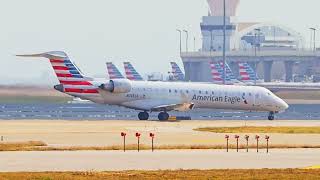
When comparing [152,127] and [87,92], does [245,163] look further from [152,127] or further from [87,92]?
[87,92]

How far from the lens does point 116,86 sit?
10988 centimetres

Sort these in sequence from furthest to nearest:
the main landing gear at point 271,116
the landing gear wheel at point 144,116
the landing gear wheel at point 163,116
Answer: the main landing gear at point 271,116
the landing gear wheel at point 144,116
the landing gear wheel at point 163,116

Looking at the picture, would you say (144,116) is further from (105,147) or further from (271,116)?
(105,147)

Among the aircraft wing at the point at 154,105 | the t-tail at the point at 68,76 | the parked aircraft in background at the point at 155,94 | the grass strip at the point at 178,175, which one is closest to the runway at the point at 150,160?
the grass strip at the point at 178,175

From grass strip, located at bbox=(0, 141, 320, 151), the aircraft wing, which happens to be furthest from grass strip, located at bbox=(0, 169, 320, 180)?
the aircraft wing

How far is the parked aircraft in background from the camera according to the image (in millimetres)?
108875

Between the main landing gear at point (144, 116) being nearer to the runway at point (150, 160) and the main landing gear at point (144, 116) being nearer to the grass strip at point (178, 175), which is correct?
the runway at point (150, 160)

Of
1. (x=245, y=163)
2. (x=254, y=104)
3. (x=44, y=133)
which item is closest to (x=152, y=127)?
(x=44, y=133)

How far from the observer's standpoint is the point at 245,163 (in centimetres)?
5316

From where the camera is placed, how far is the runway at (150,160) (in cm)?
5019

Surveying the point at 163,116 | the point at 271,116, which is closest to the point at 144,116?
the point at 163,116

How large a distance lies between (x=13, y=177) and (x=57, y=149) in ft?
58.2

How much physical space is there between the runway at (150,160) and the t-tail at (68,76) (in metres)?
48.0

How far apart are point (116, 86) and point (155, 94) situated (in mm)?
4730
